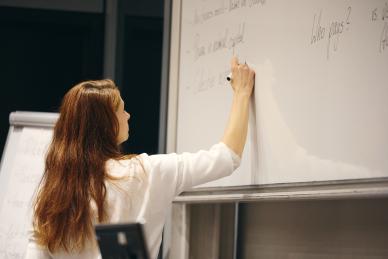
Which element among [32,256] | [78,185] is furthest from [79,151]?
[32,256]

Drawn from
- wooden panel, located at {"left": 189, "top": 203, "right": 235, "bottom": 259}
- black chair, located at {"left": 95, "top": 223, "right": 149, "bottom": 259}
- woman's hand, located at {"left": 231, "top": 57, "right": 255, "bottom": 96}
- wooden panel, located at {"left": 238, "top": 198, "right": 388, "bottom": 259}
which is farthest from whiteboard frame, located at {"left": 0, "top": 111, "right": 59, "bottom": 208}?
black chair, located at {"left": 95, "top": 223, "right": 149, "bottom": 259}

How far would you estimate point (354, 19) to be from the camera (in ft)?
6.03

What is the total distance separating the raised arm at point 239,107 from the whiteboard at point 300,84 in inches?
1.0

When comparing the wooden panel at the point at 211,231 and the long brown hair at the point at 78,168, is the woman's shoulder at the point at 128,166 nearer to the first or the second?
the long brown hair at the point at 78,168

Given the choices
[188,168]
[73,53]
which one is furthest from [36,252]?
[73,53]

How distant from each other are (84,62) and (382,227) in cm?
311

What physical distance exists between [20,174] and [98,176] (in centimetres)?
134

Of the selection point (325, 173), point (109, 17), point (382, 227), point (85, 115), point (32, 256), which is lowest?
point (32, 256)

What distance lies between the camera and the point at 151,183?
200cm

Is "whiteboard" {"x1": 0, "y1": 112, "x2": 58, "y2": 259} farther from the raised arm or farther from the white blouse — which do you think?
the raised arm

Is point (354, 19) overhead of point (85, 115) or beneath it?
overhead

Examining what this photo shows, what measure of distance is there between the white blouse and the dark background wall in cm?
262

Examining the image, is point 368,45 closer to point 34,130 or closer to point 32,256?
point 32,256

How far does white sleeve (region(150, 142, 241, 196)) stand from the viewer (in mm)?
2010
